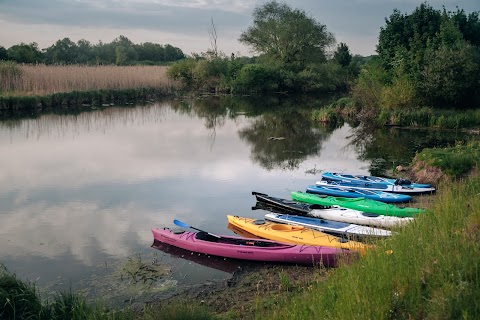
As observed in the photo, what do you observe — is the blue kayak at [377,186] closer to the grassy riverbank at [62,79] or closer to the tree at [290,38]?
the grassy riverbank at [62,79]

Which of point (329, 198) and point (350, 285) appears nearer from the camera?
point (350, 285)

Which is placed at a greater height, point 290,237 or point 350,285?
point 350,285

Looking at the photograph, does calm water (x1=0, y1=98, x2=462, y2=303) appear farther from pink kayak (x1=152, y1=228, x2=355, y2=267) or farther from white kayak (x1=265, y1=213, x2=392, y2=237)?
white kayak (x1=265, y1=213, x2=392, y2=237)

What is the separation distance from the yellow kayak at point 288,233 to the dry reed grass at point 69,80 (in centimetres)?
2107

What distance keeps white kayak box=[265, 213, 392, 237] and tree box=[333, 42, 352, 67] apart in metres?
44.1

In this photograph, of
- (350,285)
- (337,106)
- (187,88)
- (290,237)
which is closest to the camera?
(350,285)

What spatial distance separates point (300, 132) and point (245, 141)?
3424 mm

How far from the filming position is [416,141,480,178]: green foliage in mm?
11602

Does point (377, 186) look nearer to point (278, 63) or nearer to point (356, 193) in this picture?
point (356, 193)

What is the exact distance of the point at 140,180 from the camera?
539 inches

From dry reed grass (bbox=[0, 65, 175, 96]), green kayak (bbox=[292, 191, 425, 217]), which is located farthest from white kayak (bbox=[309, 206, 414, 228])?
dry reed grass (bbox=[0, 65, 175, 96])

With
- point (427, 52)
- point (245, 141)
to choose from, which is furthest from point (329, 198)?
point (427, 52)

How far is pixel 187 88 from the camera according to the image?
42.8m

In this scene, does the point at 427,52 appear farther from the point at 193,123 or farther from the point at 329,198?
the point at 329,198
